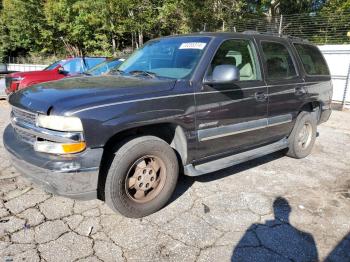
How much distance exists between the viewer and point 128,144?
10.4 ft

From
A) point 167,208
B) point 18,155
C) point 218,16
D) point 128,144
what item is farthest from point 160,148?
point 218,16

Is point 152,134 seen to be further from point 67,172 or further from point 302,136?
point 302,136

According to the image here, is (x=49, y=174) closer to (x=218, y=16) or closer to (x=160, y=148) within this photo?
(x=160, y=148)

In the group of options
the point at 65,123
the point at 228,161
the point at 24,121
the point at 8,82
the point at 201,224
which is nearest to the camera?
the point at 65,123

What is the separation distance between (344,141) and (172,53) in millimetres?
4570

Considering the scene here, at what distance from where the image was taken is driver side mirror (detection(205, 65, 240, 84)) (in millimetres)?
3500

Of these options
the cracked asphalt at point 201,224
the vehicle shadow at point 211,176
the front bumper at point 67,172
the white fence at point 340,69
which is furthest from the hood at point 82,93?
the white fence at point 340,69

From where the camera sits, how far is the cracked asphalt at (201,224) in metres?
2.88

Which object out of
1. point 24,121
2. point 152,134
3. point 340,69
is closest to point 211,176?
point 152,134

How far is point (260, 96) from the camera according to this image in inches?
167

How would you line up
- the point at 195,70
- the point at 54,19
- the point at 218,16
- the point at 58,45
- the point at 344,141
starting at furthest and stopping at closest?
the point at 58,45 → the point at 54,19 → the point at 218,16 → the point at 344,141 → the point at 195,70

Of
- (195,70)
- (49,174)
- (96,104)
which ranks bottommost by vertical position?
(49,174)

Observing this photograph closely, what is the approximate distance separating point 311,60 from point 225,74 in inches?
104

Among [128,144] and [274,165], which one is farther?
[274,165]
